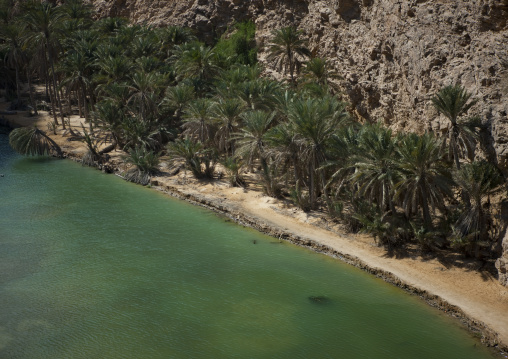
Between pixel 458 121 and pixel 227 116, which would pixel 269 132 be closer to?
pixel 227 116

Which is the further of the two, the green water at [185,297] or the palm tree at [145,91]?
the palm tree at [145,91]

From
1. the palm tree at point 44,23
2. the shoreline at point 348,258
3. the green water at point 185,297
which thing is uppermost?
the palm tree at point 44,23

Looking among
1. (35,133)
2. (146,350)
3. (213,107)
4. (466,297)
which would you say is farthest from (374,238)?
(35,133)

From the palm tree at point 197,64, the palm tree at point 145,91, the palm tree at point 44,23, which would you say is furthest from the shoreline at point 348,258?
the palm tree at point 44,23

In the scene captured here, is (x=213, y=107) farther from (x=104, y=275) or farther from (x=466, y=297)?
(x=466, y=297)

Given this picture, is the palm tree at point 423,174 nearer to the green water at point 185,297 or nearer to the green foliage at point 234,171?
the green water at point 185,297

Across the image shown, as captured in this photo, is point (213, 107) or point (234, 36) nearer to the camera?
point (213, 107)
